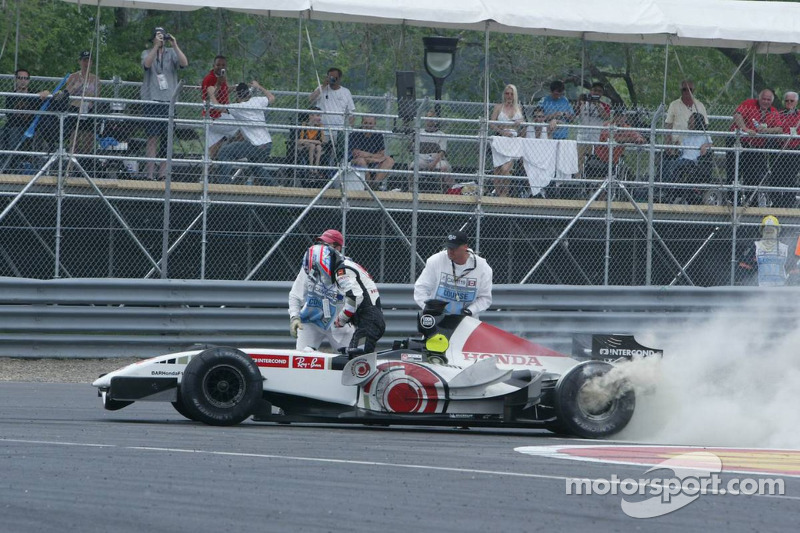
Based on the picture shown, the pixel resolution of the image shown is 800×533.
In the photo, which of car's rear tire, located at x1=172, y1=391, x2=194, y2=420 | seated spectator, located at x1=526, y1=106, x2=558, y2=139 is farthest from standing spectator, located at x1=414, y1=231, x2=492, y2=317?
seated spectator, located at x1=526, y1=106, x2=558, y2=139

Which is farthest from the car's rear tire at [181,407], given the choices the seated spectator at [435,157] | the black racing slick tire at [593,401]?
the seated spectator at [435,157]

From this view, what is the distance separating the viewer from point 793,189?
633 inches

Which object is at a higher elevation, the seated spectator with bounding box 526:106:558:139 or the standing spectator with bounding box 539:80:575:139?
the standing spectator with bounding box 539:80:575:139

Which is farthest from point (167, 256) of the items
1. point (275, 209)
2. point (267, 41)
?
point (267, 41)

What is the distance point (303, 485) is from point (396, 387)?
2.78m

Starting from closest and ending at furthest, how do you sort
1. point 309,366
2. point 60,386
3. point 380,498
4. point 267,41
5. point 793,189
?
point 380,498
point 309,366
point 60,386
point 793,189
point 267,41

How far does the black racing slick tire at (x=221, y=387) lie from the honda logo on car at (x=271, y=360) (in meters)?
0.13

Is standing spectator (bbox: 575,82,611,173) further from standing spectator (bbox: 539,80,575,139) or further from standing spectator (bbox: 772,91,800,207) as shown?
standing spectator (bbox: 772,91,800,207)

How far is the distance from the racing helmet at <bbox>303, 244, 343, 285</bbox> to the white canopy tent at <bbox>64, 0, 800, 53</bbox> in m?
5.64

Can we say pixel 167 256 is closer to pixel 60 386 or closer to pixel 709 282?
pixel 60 386

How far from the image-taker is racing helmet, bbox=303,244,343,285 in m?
10.7

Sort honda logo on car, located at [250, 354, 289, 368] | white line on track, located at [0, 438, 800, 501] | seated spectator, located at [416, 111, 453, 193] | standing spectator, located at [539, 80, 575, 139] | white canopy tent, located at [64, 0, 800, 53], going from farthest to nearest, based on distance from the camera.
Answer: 1. standing spectator, located at [539, 80, 575, 139]
2. white canopy tent, located at [64, 0, 800, 53]
3. seated spectator, located at [416, 111, 453, 193]
4. honda logo on car, located at [250, 354, 289, 368]
5. white line on track, located at [0, 438, 800, 501]

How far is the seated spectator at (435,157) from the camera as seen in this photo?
15352 mm

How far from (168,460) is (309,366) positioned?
224 centimetres
